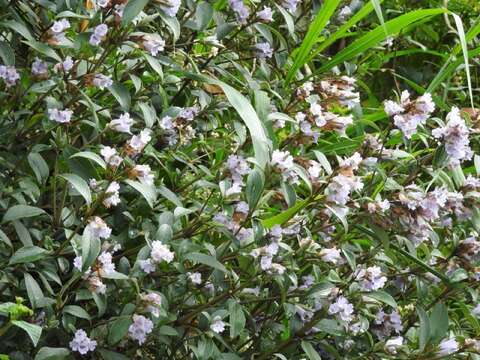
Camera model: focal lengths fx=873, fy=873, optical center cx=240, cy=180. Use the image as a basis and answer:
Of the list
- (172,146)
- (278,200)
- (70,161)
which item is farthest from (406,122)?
(70,161)

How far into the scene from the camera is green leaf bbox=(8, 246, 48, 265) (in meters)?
1.75

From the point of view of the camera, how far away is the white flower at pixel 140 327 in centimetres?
177

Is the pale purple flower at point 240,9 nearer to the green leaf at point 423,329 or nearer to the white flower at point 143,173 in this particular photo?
the white flower at point 143,173

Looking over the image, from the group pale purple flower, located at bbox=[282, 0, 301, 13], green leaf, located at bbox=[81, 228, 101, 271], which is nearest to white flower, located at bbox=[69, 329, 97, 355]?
green leaf, located at bbox=[81, 228, 101, 271]

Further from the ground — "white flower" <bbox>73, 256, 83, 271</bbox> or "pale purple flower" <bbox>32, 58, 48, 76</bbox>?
"pale purple flower" <bbox>32, 58, 48, 76</bbox>

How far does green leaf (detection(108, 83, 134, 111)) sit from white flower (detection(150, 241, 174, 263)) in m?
0.32

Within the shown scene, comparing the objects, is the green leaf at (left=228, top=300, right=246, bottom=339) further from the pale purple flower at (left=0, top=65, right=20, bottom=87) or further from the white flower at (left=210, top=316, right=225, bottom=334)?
the pale purple flower at (left=0, top=65, right=20, bottom=87)

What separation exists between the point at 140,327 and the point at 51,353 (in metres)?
0.18

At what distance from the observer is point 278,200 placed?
6.60 feet

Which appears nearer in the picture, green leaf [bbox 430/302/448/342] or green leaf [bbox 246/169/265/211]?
green leaf [bbox 246/169/265/211]

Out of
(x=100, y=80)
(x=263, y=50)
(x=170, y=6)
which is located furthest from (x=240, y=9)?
(x=100, y=80)

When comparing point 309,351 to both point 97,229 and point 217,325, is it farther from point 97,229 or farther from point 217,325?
point 97,229

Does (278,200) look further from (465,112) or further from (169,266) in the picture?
(465,112)

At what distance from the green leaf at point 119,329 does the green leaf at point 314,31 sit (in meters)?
0.97
